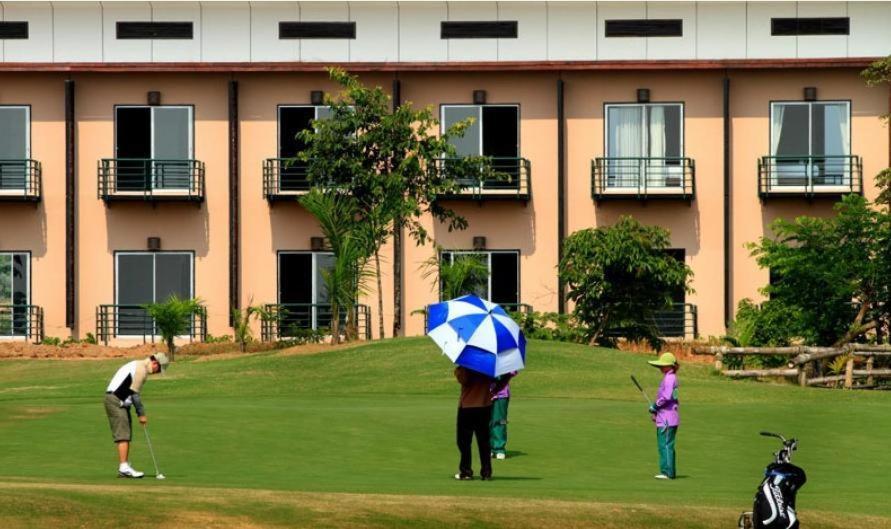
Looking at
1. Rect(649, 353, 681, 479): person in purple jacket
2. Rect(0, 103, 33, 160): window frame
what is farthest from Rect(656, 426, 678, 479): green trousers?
Rect(0, 103, 33, 160): window frame

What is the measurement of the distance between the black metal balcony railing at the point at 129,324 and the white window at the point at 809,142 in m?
16.2

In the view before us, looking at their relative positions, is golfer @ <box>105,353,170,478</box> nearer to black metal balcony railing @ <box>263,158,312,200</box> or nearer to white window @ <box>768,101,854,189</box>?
black metal balcony railing @ <box>263,158,312,200</box>

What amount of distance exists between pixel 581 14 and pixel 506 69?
103 inches

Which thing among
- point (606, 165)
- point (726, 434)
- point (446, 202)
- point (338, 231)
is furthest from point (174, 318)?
point (726, 434)

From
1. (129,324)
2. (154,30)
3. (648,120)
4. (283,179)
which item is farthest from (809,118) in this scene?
(129,324)

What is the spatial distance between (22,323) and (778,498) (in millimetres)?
37164

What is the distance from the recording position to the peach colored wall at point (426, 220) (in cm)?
4925

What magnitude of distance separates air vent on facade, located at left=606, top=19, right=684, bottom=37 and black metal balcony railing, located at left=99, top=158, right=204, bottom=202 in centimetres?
1194

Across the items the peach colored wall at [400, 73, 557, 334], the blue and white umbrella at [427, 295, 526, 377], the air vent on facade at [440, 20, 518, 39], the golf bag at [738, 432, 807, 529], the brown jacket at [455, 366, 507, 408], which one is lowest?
the golf bag at [738, 432, 807, 529]

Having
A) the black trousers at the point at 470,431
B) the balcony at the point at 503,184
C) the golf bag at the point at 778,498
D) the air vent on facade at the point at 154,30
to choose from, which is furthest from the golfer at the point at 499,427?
the air vent on facade at the point at 154,30

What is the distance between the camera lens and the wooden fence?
38.4m

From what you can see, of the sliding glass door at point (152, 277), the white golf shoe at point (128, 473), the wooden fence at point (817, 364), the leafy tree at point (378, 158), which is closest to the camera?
the white golf shoe at point (128, 473)

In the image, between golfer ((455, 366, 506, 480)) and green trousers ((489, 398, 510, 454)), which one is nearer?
golfer ((455, 366, 506, 480))

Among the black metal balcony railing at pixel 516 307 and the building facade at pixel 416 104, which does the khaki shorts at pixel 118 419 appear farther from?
the building facade at pixel 416 104
